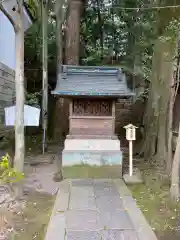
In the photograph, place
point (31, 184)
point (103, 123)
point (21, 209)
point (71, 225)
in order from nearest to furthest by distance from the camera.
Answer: point (71, 225) < point (21, 209) < point (31, 184) < point (103, 123)

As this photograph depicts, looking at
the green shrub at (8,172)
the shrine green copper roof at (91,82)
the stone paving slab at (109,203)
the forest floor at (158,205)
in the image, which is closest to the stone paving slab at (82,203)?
the stone paving slab at (109,203)

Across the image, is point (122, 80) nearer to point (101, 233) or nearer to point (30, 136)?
point (101, 233)

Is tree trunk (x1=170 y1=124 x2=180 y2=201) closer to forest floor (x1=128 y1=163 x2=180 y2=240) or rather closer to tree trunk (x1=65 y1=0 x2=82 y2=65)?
forest floor (x1=128 y1=163 x2=180 y2=240)

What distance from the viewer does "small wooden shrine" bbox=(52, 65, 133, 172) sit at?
8352 mm

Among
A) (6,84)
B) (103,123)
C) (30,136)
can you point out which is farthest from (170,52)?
(30,136)

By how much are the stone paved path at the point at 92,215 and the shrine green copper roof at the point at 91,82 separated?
2.45m

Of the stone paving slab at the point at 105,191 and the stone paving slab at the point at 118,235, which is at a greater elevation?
the stone paving slab at the point at 105,191

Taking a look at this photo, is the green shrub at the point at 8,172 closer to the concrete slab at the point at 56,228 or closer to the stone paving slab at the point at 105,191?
the concrete slab at the point at 56,228

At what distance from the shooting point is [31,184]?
25.9 ft

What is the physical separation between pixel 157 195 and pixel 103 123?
2778 millimetres

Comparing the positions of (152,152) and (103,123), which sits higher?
(103,123)

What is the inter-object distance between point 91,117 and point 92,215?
3.76 metres

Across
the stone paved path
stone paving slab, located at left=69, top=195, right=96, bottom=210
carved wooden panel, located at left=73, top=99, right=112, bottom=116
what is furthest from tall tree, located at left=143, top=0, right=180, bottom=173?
stone paving slab, located at left=69, top=195, right=96, bottom=210

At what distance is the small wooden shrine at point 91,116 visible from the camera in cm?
835
